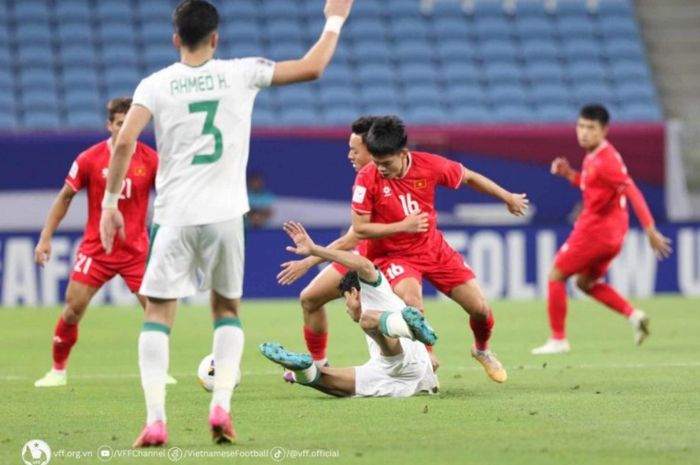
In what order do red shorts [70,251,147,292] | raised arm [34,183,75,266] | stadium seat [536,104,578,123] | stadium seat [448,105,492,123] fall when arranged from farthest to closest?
stadium seat [536,104,578,123], stadium seat [448,105,492,123], red shorts [70,251,147,292], raised arm [34,183,75,266]

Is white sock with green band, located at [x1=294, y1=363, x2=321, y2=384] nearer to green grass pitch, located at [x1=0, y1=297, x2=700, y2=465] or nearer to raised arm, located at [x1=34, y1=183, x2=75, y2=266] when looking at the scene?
green grass pitch, located at [x1=0, y1=297, x2=700, y2=465]

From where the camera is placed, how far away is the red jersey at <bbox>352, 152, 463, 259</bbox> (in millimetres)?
9766

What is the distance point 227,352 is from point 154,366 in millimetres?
381

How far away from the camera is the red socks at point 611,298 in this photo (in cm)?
1338

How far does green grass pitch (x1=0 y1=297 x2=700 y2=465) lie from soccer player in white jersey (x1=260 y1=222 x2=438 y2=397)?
0.56 feet

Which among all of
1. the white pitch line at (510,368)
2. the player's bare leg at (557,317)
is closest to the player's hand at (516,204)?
the white pitch line at (510,368)

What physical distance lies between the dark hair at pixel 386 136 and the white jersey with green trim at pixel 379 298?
831 mm

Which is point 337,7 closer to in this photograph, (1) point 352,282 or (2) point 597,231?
(1) point 352,282

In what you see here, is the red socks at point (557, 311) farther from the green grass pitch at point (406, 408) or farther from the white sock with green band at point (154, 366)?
the white sock with green band at point (154, 366)

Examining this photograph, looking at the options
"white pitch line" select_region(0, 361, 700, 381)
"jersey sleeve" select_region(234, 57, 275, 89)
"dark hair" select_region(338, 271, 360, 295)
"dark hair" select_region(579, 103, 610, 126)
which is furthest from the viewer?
"dark hair" select_region(579, 103, 610, 126)

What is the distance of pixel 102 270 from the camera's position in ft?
35.2

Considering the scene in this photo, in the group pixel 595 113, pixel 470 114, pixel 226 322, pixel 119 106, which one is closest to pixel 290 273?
pixel 226 322

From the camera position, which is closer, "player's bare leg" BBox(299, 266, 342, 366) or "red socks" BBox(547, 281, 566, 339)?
"player's bare leg" BBox(299, 266, 342, 366)

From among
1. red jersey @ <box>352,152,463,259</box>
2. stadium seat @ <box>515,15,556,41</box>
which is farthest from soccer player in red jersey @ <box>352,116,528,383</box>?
stadium seat @ <box>515,15,556,41</box>
